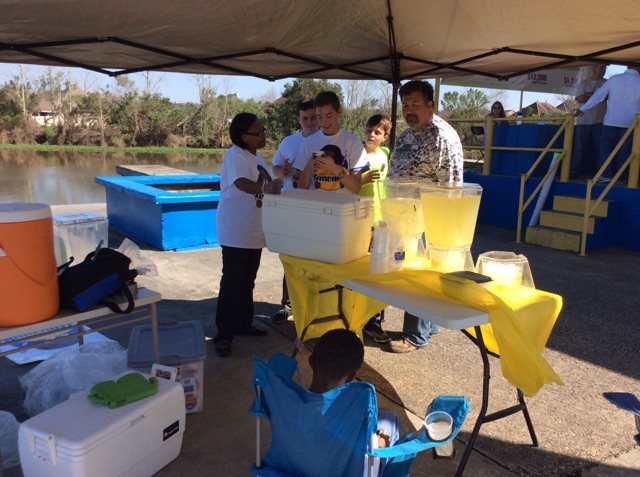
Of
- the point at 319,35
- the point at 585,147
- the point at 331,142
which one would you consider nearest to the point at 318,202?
the point at 331,142

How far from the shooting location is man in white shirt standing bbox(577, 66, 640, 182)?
23.9ft

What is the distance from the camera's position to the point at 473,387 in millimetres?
3266

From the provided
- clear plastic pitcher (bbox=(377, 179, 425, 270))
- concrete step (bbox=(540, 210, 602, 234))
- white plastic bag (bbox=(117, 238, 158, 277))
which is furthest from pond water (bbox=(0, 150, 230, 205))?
clear plastic pitcher (bbox=(377, 179, 425, 270))

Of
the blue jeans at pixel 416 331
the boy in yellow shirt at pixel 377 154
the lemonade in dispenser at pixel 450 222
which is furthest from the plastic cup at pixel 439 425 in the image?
the boy in yellow shirt at pixel 377 154

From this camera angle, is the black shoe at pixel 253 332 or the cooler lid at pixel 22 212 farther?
the black shoe at pixel 253 332

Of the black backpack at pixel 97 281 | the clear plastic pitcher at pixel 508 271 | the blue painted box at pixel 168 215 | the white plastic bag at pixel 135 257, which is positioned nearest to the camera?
the clear plastic pitcher at pixel 508 271

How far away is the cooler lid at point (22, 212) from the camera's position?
2.07m

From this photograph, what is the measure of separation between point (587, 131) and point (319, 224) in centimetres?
782

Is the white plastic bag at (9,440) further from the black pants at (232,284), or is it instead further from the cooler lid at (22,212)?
the black pants at (232,284)

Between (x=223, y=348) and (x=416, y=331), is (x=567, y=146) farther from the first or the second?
(x=223, y=348)

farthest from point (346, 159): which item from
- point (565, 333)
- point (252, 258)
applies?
point (565, 333)

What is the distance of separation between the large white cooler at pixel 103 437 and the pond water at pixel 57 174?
9338 millimetres

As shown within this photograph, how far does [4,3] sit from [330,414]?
2879mm

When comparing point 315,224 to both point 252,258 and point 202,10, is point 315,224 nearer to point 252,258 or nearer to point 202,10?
point 252,258
